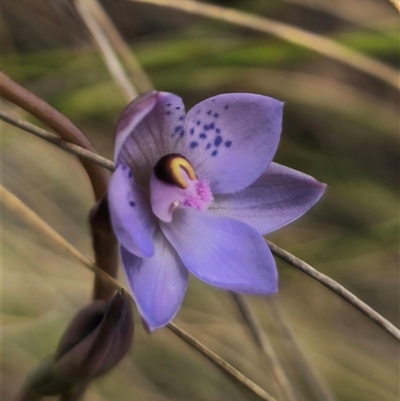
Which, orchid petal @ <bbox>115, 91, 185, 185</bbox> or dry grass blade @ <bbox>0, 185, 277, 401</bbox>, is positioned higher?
orchid petal @ <bbox>115, 91, 185, 185</bbox>

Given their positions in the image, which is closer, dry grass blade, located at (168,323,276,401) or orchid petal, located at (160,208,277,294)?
orchid petal, located at (160,208,277,294)

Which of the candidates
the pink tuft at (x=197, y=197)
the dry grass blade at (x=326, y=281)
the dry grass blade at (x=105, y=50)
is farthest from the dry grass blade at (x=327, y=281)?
the dry grass blade at (x=105, y=50)

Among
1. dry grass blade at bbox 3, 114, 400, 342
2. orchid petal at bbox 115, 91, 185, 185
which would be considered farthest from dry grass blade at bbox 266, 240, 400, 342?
orchid petal at bbox 115, 91, 185, 185

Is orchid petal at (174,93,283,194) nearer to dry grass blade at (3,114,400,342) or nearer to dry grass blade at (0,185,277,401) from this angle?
dry grass blade at (3,114,400,342)

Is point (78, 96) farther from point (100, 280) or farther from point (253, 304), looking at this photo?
point (100, 280)

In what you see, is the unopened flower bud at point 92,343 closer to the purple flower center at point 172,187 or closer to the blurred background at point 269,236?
the purple flower center at point 172,187

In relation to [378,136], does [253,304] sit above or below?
below

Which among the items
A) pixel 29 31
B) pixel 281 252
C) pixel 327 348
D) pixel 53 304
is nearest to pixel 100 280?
pixel 281 252
